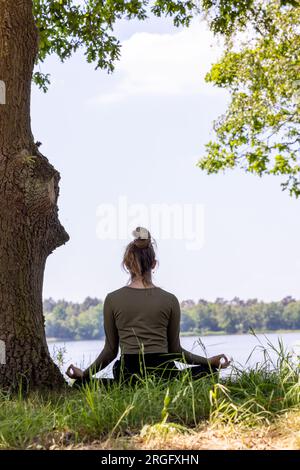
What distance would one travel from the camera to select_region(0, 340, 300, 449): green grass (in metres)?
4.15

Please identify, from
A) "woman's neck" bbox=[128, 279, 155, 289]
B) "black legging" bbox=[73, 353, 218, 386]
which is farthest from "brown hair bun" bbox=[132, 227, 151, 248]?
"black legging" bbox=[73, 353, 218, 386]

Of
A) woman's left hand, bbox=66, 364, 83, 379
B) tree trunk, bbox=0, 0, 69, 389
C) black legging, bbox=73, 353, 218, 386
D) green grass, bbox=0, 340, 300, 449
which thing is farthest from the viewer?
tree trunk, bbox=0, 0, 69, 389

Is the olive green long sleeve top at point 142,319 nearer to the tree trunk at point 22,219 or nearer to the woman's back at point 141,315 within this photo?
the woman's back at point 141,315

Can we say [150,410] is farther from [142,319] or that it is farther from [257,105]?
[257,105]

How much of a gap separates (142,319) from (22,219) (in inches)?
63.5

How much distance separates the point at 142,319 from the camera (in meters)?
5.35

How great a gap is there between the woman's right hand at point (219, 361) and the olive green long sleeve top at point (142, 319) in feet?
0.22

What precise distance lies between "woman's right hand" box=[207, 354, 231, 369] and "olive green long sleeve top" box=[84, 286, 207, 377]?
0.07m

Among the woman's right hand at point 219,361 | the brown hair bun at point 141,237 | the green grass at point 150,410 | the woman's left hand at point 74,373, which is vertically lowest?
the green grass at point 150,410

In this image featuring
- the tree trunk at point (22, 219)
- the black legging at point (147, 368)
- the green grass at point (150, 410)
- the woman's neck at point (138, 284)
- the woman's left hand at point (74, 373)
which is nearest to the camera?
the green grass at point (150, 410)

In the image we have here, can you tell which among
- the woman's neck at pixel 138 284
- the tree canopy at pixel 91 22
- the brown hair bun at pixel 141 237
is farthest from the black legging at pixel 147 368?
the tree canopy at pixel 91 22

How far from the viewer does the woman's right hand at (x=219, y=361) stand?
17.4 feet

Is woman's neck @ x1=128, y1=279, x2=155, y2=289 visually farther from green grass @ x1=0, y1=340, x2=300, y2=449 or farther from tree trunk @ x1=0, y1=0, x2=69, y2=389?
tree trunk @ x1=0, y1=0, x2=69, y2=389
